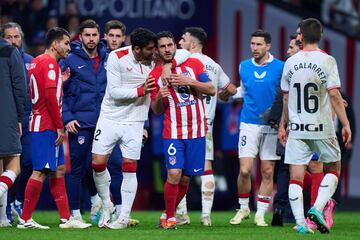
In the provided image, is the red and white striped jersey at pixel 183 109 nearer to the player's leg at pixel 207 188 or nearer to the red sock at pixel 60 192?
the red sock at pixel 60 192

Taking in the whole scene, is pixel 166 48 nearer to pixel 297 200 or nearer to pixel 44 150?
pixel 44 150

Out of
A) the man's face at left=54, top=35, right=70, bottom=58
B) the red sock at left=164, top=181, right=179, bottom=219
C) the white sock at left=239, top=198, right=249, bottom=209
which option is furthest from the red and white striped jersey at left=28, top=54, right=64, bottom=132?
the white sock at left=239, top=198, right=249, bottom=209

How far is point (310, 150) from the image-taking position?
11617 millimetres

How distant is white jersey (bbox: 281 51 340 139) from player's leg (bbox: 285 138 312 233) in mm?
105

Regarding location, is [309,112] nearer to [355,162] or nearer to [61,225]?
[61,225]

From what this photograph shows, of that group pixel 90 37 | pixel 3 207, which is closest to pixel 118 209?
Result: pixel 3 207

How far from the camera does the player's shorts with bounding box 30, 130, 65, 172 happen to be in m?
11.9

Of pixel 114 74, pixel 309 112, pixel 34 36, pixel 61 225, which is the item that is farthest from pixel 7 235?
pixel 34 36

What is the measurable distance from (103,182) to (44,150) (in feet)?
3.04

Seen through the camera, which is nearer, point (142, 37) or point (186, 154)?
point (142, 37)

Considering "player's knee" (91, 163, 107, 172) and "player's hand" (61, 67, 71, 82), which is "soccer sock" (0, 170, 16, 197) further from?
"player's hand" (61, 67, 71, 82)

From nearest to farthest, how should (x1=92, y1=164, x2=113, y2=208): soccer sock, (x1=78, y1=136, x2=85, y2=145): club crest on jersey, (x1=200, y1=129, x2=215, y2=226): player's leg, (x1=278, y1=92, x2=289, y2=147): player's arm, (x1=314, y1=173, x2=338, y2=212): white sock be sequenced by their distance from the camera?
(x1=314, y1=173, x2=338, y2=212): white sock → (x1=278, y1=92, x2=289, y2=147): player's arm → (x1=92, y1=164, x2=113, y2=208): soccer sock → (x1=78, y1=136, x2=85, y2=145): club crest on jersey → (x1=200, y1=129, x2=215, y2=226): player's leg

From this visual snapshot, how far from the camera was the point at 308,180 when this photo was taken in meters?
13.1

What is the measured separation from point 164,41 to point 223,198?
7.49 m
